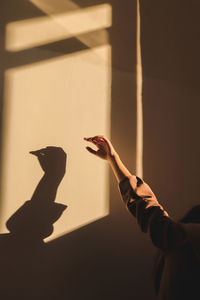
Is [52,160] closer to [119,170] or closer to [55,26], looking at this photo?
[119,170]

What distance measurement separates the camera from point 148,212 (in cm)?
68

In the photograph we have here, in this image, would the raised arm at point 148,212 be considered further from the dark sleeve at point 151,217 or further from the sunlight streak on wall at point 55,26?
the sunlight streak on wall at point 55,26

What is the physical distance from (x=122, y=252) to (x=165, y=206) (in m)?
0.25

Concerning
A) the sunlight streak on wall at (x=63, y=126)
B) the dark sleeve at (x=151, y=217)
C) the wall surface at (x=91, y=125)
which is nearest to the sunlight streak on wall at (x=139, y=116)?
the wall surface at (x=91, y=125)

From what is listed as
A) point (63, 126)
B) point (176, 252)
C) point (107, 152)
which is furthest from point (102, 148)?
point (176, 252)

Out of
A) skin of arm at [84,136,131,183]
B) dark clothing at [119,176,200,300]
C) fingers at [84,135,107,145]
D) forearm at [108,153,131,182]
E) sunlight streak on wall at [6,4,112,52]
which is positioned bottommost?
dark clothing at [119,176,200,300]

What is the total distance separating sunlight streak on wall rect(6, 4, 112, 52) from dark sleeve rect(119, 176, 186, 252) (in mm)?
582

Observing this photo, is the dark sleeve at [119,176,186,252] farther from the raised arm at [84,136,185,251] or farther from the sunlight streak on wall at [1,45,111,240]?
the sunlight streak on wall at [1,45,111,240]

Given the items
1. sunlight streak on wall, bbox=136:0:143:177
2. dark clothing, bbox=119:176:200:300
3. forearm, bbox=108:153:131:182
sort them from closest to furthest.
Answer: dark clothing, bbox=119:176:200:300 < forearm, bbox=108:153:131:182 < sunlight streak on wall, bbox=136:0:143:177

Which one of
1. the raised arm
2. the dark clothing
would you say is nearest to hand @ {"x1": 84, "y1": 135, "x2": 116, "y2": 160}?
the raised arm

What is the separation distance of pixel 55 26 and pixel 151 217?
747 mm

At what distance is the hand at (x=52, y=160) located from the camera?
88 cm

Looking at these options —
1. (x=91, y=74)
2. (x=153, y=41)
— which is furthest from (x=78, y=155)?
(x=153, y=41)

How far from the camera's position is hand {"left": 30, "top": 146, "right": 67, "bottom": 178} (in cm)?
88
